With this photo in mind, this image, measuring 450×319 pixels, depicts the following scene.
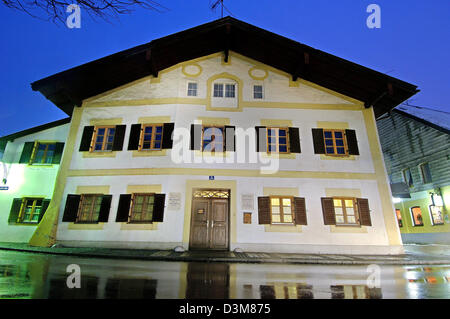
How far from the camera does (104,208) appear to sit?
378 inches

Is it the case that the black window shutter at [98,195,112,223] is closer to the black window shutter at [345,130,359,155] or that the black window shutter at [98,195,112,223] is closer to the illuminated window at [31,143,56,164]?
the illuminated window at [31,143,56,164]

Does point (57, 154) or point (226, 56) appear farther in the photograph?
point (57, 154)

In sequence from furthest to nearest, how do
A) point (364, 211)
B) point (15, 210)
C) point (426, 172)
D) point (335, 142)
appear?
point (426, 172)
point (15, 210)
point (335, 142)
point (364, 211)

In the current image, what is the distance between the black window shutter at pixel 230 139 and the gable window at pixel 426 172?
532 inches

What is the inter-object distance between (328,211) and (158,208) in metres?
6.63

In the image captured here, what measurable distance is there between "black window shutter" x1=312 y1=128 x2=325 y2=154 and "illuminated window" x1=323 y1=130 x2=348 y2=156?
257mm

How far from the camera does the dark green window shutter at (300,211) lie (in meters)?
9.24

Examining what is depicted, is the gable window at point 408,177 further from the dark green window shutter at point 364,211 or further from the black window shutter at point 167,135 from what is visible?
the black window shutter at point 167,135

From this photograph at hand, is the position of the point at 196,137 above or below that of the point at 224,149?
above

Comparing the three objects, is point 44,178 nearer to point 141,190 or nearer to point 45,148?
point 45,148

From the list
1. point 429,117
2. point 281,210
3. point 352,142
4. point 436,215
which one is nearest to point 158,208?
point 281,210

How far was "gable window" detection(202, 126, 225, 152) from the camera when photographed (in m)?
10.3

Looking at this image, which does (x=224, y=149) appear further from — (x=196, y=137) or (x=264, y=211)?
(x=264, y=211)

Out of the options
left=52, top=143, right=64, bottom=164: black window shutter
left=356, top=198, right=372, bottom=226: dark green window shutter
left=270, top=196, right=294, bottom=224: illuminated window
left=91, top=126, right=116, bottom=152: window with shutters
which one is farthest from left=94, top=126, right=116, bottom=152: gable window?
left=356, top=198, right=372, bottom=226: dark green window shutter
